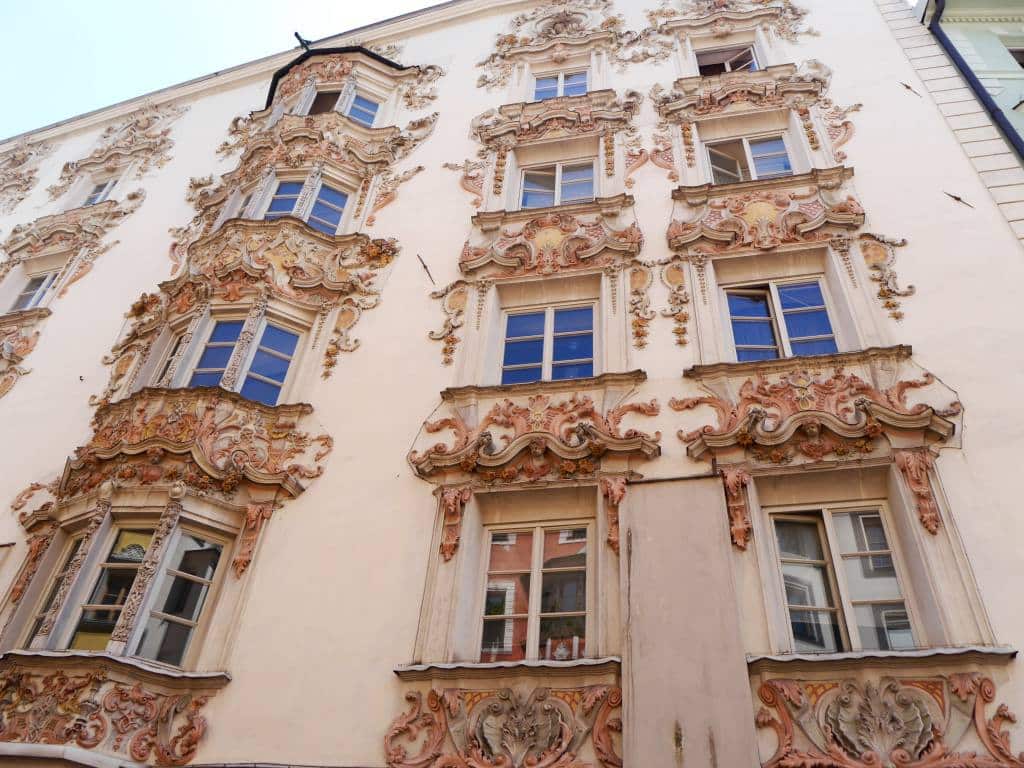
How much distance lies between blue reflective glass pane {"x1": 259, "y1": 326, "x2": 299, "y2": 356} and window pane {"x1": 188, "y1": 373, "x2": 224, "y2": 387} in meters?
0.87

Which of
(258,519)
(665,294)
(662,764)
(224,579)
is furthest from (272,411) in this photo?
(662,764)

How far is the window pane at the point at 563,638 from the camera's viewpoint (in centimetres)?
837

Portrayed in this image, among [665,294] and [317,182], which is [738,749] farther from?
[317,182]

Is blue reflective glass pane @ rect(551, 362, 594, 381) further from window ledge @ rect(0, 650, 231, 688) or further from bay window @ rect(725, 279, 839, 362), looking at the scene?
window ledge @ rect(0, 650, 231, 688)

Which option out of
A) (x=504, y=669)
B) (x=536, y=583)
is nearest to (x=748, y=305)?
(x=536, y=583)

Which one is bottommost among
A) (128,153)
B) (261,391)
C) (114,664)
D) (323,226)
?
(114,664)

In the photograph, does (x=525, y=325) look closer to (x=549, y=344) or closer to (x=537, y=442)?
(x=549, y=344)

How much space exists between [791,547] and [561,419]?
316 cm

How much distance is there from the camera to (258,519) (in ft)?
32.7

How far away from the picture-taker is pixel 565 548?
30.5 ft

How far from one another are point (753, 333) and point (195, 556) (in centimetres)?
802

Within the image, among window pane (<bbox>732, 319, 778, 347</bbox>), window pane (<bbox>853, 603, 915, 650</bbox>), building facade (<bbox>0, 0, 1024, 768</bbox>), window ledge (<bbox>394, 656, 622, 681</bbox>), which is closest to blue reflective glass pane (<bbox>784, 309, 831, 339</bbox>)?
building facade (<bbox>0, 0, 1024, 768</bbox>)

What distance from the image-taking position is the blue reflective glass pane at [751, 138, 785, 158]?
1429 cm

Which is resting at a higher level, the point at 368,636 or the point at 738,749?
the point at 368,636
